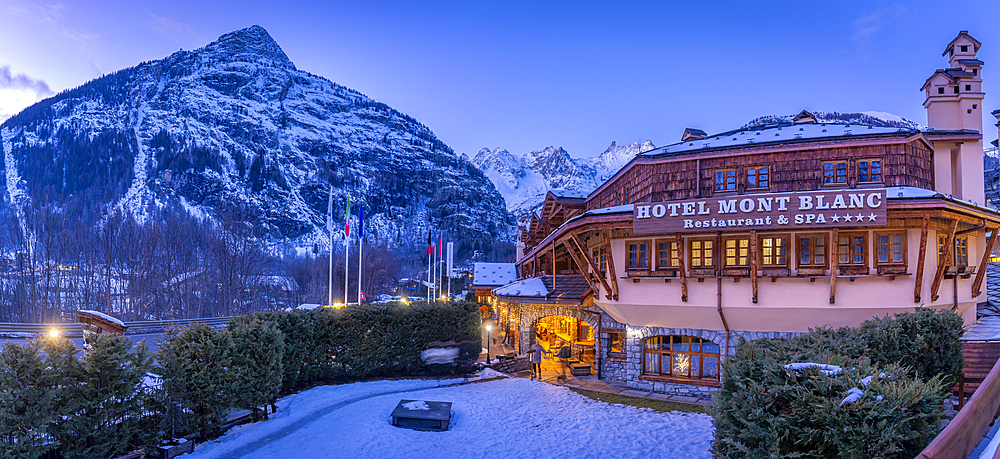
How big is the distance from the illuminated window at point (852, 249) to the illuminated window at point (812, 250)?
43 cm

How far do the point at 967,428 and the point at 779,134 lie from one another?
16.6 m

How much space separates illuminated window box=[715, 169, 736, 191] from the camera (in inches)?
700

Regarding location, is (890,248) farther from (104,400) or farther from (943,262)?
(104,400)

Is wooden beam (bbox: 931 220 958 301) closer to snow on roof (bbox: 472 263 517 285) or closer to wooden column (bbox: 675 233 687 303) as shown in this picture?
wooden column (bbox: 675 233 687 303)

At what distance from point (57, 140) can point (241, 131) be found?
5015 cm

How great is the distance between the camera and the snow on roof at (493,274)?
4981 cm

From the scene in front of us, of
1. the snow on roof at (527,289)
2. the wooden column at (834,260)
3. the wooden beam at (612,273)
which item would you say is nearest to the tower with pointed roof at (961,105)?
the wooden column at (834,260)

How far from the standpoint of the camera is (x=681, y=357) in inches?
747

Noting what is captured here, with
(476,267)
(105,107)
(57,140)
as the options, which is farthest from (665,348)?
(105,107)

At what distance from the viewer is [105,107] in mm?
161125

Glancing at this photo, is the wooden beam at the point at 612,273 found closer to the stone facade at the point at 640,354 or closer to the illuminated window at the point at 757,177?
the stone facade at the point at 640,354

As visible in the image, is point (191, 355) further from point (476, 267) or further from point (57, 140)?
point (57, 140)

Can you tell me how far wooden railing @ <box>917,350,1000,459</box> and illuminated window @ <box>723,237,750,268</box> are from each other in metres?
11.7

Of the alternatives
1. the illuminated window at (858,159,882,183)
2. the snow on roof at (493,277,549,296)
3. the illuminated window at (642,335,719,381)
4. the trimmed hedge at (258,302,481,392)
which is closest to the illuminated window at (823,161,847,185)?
the illuminated window at (858,159,882,183)
